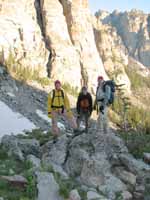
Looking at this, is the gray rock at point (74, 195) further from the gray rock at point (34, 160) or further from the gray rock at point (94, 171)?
the gray rock at point (34, 160)

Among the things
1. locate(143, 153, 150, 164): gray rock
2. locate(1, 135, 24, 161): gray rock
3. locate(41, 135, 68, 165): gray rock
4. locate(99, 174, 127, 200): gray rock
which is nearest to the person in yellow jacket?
locate(41, 135, 68, 165): gray rock

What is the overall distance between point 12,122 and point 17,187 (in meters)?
25.0

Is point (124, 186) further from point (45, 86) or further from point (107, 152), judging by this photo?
point (45, 86)

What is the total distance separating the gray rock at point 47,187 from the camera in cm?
1184

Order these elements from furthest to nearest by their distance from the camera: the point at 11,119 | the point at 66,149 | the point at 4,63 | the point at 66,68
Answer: the point at 66,68 → the point at 4,63 → the point at 11,119 → the point at 66,149

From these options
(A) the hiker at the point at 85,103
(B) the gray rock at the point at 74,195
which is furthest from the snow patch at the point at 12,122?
(B) the gray rock at the point at 74,195

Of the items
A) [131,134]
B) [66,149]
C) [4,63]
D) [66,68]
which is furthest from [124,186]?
[66,68]

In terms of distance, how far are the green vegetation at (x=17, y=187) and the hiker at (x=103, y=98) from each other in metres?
3.66

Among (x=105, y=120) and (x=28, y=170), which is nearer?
(x=28, y=170)

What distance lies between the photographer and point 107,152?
50.1 feet

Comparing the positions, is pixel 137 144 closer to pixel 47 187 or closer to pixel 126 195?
pixel 126 195

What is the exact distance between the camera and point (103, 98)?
55.8 ft

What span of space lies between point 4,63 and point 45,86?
7.71m

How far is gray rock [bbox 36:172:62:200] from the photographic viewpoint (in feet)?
38.8
